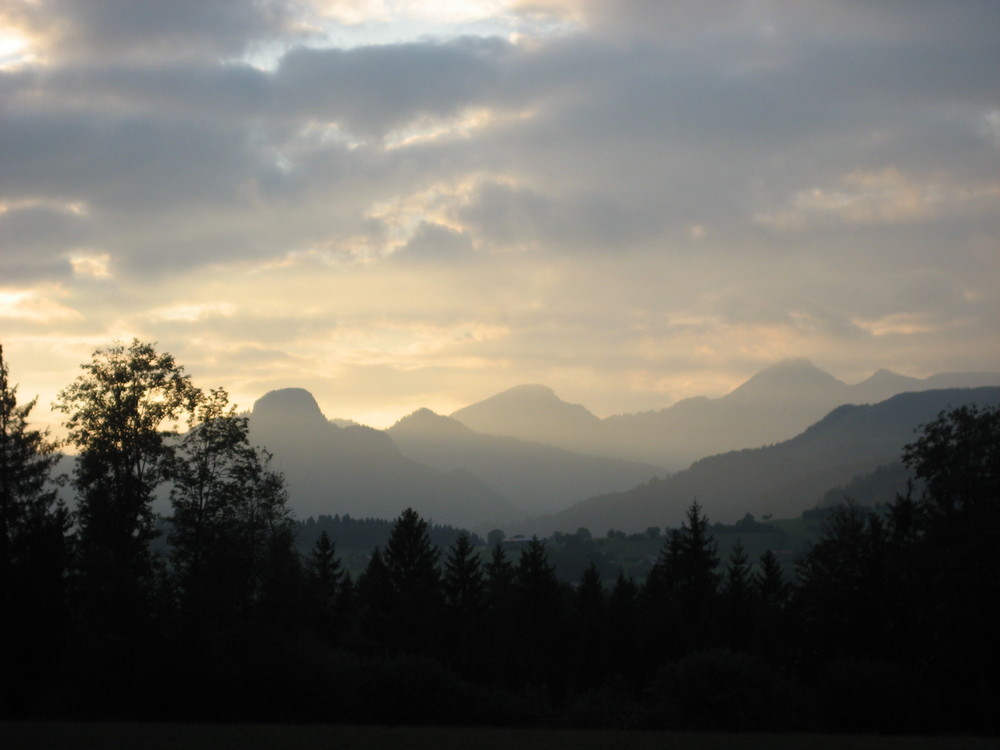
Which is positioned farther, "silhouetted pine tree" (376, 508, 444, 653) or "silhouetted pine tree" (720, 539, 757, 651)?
"silhouetted pine tree" (720, 539, 757, 651)

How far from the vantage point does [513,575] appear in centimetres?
8650

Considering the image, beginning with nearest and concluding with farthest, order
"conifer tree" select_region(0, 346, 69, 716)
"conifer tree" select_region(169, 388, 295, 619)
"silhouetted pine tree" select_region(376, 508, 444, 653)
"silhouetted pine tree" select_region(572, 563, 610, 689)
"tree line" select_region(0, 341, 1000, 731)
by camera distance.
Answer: "tree line" select_region(0, 341, 1000, 731), "conifer tree" select_region(0, 346, 69, 716), "conifer tree" select_region(169, 388, 295, 619), "silhouetted pine tree" select_region(376, 508, 444, 653), "silhouetted pine tree" select_region(572, 563, 610, 689)

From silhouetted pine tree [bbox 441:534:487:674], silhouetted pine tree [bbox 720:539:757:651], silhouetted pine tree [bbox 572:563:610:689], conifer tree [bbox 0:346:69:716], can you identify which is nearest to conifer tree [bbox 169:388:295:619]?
conifer tree [bbox 0:346:69:716]

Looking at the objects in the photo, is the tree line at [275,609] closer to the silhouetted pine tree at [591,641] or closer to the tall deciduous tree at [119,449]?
A: the tall deciduous tree at [119,449]

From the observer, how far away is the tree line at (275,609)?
35.1m

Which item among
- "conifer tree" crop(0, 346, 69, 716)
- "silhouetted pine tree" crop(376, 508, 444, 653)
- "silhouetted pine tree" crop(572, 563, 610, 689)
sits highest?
"conifer tree" crop(0, 346, 69, 716)

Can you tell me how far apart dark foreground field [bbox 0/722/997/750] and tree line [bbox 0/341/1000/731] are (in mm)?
5927

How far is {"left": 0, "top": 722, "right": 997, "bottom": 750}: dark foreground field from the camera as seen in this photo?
78.1 ft

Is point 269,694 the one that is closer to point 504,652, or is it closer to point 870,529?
point 870,529

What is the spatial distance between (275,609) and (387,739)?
1756 centimetres

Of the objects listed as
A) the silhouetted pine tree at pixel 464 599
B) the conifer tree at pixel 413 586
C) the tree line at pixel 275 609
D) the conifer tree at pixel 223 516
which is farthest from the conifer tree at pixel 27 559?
the silhouetted pine tree at pixel 464 599

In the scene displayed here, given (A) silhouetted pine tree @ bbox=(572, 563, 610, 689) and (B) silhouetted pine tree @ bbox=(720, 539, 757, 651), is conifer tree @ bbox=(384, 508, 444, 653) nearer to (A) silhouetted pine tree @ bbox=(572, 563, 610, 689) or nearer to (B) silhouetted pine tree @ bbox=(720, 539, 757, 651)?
(A) silhouetted pine tree @ bbox=(572, 563, 610, 689)

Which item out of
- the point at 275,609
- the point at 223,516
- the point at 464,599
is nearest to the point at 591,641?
the point at 464,599

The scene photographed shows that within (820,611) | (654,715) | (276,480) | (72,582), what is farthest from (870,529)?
(72,582)
